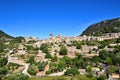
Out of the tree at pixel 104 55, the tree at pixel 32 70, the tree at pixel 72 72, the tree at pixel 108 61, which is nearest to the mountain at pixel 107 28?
the tree at pixel 104 55

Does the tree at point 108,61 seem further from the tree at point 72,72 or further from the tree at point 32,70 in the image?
the tree at point 32,70

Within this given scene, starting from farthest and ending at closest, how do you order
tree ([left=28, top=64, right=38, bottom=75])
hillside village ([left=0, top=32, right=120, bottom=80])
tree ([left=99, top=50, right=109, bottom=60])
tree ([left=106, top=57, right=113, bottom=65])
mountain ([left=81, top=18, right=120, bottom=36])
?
mountain ([left=81, top=18, right=120, bottom=36]), tree ([left=99, top=50, right=109, bottom=60]), tree ([left=106, top=57, right=113, bottom=65]), tree ([left=28, top=64, right=38, bottom=75]), hillside village ([left=0, top=32, right=120, bottom=80])

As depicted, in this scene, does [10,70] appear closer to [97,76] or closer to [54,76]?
[54,76]

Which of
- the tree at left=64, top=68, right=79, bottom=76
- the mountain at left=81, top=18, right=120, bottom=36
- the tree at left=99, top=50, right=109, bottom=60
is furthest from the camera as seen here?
the mountain at left=81, top=18, right=120, bottom=36

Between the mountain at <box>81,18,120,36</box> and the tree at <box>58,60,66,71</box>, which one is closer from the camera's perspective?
the tree at <box>58,60,66,71</box>

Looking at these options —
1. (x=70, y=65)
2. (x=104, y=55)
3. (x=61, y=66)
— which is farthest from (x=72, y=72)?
(x=104, y=55)

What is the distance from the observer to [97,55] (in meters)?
43.7

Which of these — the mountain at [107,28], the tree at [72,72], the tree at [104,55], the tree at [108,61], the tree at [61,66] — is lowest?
the tree at [72,72]

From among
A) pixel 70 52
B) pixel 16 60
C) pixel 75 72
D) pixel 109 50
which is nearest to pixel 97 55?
pixel 109 50

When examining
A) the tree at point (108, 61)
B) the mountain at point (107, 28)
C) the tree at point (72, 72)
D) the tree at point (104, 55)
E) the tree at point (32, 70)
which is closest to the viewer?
the tree at point (72, 72)

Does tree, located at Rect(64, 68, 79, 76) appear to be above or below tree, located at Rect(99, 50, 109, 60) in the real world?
below

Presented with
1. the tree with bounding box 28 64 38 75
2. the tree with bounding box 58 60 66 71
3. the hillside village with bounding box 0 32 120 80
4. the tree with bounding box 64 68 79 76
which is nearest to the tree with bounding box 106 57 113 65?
the hillside village with bounding box 0 32 120 80

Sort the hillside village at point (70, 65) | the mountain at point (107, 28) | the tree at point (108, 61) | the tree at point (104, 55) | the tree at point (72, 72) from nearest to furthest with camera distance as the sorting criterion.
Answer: the tree at point (72, 72) < the hillside village at point (70, 65) < the tree at point (108, 61) < the tree at point (104, 55) < the mountain at point (107, 28)

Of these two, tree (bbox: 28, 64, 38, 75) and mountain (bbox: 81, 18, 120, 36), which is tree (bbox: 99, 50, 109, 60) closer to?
tree (bbox: 28, 64, 38, 75)
